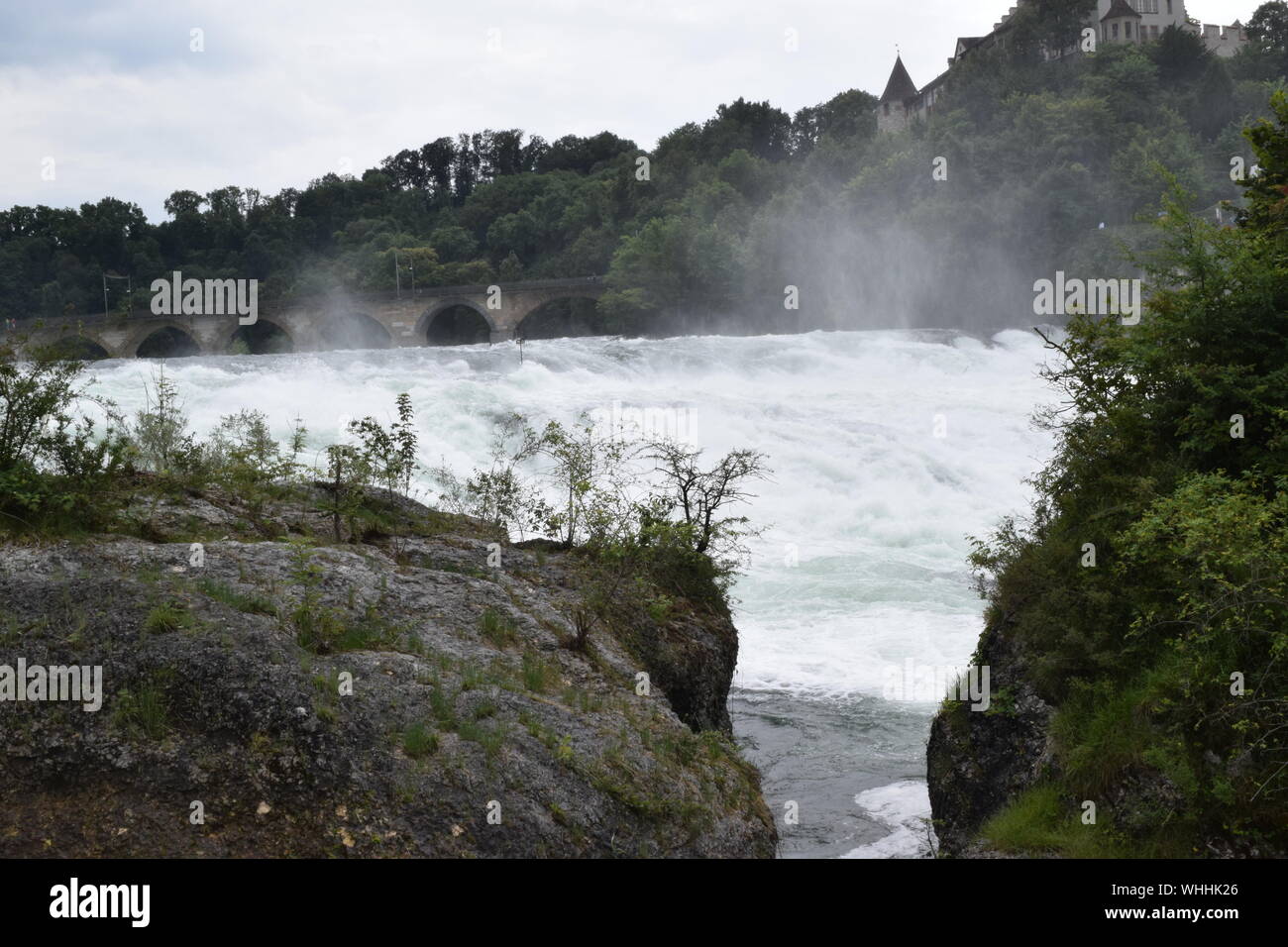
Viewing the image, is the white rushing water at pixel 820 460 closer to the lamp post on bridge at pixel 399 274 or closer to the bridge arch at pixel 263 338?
the bridge arch at pixel 263 338

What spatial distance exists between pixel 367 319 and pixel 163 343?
12.5 meters

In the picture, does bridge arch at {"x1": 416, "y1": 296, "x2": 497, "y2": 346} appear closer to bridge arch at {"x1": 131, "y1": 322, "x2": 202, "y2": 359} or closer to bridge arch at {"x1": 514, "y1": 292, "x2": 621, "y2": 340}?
bridge arch at {"x1": 514, "y1": 292, "x2": 621, "y2": 340}

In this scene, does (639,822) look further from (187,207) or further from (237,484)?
(187,207)

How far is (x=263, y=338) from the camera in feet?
257

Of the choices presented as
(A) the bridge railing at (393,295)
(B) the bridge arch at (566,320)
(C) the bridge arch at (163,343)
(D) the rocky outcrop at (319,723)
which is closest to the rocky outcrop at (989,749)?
(D) the rocky outcrop at (319,723)

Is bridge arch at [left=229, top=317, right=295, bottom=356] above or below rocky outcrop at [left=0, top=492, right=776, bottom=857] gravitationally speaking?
above

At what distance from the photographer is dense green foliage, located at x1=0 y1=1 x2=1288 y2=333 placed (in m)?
75.2

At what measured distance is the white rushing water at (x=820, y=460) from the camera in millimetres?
16688

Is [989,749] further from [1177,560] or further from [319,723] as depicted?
[319,723]

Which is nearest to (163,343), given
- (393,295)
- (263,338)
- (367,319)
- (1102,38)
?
(263,338)

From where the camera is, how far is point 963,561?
26.8 meters

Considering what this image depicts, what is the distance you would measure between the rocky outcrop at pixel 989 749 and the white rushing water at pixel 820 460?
101cm

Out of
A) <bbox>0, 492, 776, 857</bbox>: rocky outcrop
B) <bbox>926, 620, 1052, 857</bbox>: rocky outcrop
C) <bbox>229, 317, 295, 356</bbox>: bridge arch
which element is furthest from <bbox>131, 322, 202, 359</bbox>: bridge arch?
<bbox>926, 620, 1052, 857</bbox>: rocky outcrop

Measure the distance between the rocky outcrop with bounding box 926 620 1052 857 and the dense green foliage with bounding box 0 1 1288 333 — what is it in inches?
2310
